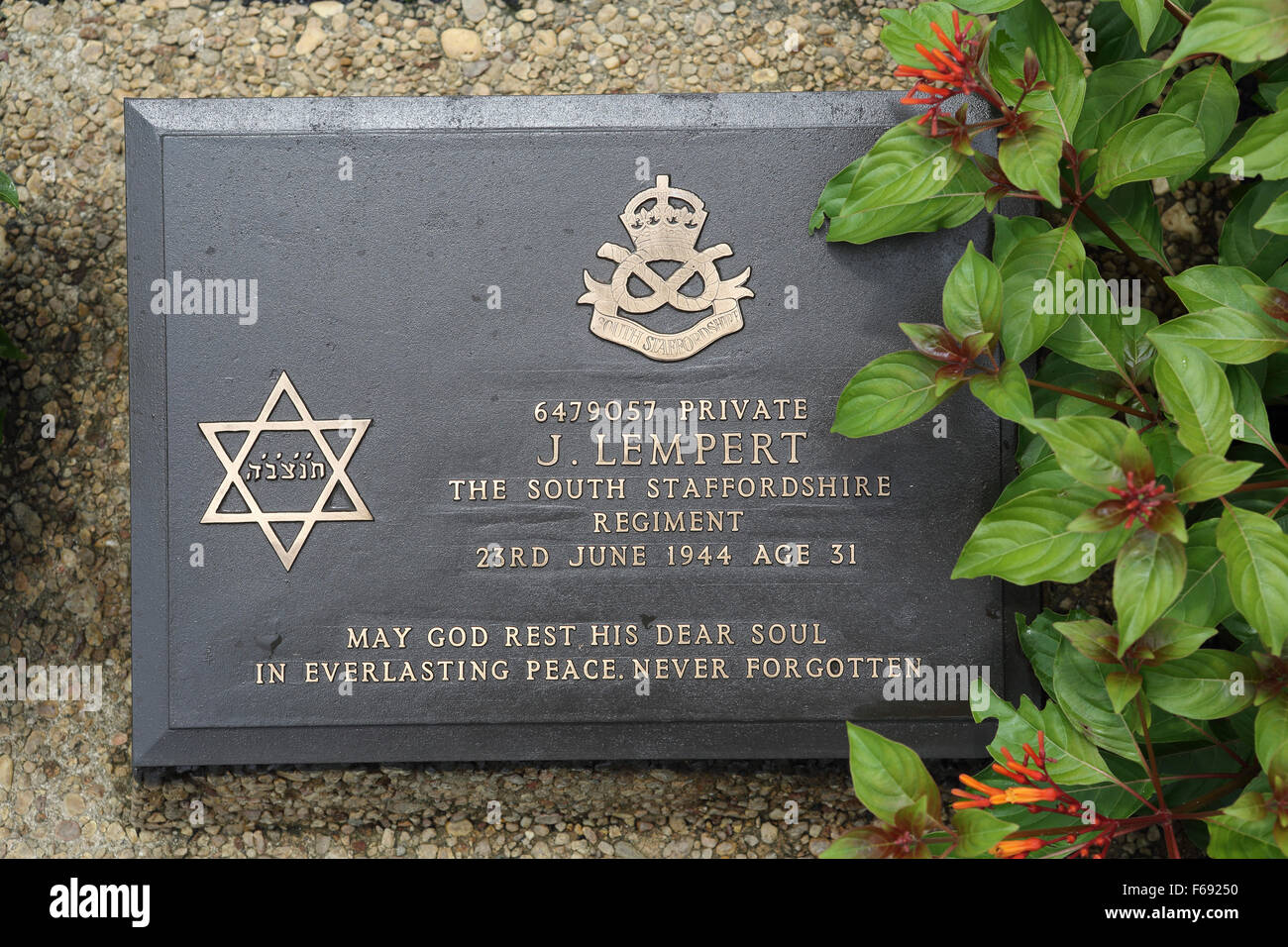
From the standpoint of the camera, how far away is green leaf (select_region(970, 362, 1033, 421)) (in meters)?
1.98

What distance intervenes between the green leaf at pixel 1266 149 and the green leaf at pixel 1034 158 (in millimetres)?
364

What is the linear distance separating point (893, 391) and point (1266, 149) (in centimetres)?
96

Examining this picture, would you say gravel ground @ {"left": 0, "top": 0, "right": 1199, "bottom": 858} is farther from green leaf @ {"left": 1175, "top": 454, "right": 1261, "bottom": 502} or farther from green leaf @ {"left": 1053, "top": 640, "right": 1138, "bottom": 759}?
green leaf @ {"left": 1175, "top": 454, "right": 1261, "bottom": 502}

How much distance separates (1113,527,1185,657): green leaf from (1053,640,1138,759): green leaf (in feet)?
1.01

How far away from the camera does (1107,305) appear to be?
7.02 feet

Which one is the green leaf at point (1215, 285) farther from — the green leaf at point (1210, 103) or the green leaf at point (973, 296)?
the green leaf at point (973, 296)

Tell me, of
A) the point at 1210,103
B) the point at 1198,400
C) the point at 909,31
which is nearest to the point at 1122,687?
the point at 1198,400

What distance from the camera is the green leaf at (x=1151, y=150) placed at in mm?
1959

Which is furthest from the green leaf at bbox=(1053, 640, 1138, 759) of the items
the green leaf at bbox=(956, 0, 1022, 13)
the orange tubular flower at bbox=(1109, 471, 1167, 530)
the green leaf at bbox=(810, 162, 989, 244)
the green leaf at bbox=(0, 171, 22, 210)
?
the green leaf at bbox=(0, 171, 22, 210)

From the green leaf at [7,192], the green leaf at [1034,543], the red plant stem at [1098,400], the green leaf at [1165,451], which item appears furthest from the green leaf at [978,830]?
the green leaf at [7,192]

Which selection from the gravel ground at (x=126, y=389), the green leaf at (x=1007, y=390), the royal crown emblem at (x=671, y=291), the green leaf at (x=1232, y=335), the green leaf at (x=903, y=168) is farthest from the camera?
the gravel ground at (x=126, y=389)

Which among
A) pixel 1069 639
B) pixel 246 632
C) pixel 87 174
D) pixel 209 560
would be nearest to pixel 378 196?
pixel 87 174

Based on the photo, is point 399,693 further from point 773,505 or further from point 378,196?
point 378,196

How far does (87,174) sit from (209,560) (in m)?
1.33
